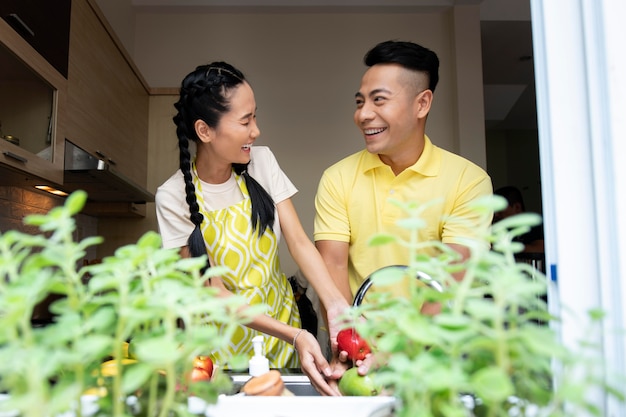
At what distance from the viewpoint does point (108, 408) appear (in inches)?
17.5

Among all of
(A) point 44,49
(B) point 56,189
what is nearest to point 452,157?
(A) point 44,49

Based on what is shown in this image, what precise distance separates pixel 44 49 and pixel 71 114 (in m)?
0.36

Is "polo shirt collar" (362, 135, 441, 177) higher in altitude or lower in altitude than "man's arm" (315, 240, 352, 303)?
higher

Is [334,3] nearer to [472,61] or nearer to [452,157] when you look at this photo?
[472,61]

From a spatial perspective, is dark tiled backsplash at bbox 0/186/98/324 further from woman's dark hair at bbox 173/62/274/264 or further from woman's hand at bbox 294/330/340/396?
woman's hand at bbox 294/330/340/396

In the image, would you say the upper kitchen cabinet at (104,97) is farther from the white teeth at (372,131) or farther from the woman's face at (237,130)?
the white teeth at (372,131)

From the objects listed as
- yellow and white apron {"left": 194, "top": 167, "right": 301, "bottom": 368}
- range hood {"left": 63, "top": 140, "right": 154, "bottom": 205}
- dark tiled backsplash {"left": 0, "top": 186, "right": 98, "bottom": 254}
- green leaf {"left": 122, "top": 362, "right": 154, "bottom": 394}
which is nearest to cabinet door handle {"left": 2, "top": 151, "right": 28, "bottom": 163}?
range hood {"left": 63, "top": 140, "right": 154, "bottom": 205}

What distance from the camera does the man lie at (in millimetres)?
1622

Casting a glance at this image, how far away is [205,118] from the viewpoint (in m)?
1.62

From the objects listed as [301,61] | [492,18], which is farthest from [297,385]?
[492,18]

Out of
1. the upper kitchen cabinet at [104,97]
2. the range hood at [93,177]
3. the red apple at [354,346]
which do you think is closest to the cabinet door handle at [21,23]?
the upper kitchen cabinet at [104,97]

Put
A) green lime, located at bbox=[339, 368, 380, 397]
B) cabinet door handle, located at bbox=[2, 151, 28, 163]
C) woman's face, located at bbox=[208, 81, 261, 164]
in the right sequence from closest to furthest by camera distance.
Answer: green lime, located at bbox=[339, 368, 380, 397]
woman's face, located at bbox=[208, 81, 261, 164]
cabinet door handle, located at bbox=[2, 151, 28, 163]

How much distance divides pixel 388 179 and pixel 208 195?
558 mm

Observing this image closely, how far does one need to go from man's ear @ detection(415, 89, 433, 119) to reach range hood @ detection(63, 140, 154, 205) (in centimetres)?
142
